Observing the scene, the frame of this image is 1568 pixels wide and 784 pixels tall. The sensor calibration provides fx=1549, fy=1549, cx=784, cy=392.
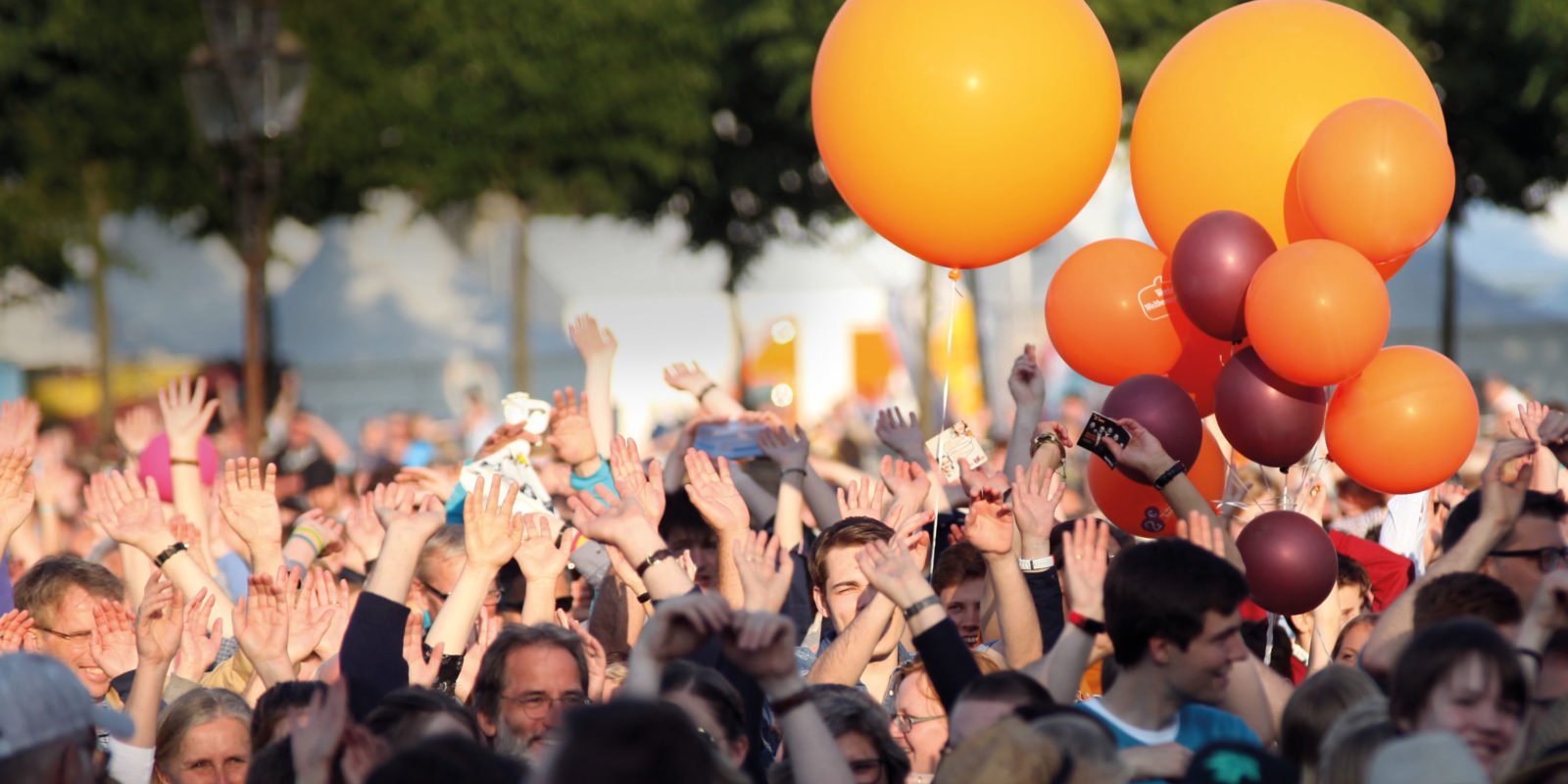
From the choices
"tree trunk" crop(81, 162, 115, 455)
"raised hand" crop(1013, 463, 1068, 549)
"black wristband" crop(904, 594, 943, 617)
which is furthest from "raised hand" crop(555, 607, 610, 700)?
"tree trunk" crop(81, 162, 115, 455)

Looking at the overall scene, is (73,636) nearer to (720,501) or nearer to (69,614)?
(69,614)

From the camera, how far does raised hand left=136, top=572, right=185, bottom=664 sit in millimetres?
3902

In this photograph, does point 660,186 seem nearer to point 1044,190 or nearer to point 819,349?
point 819,349

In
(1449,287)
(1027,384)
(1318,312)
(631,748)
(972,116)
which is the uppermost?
(972,116)

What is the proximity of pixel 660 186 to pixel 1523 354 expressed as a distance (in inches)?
460

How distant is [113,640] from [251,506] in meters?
0.62

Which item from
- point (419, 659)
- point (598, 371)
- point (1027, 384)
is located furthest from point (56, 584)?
point (1027, 384)

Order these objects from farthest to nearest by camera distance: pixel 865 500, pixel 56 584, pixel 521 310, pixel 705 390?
pixel 521 310
pixel 705 390
pixel 865 500
pixel 56 584

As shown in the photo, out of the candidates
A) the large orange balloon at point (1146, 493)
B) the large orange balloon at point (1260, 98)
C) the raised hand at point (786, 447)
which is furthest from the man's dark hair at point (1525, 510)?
the raised hand at point (786, 447)

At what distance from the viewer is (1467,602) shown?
3605mm

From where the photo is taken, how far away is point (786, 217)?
67.3ft

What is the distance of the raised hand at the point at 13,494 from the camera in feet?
16.2

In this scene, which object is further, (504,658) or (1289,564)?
(1289,564)

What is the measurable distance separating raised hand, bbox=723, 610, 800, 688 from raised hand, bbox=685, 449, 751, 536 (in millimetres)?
1230
